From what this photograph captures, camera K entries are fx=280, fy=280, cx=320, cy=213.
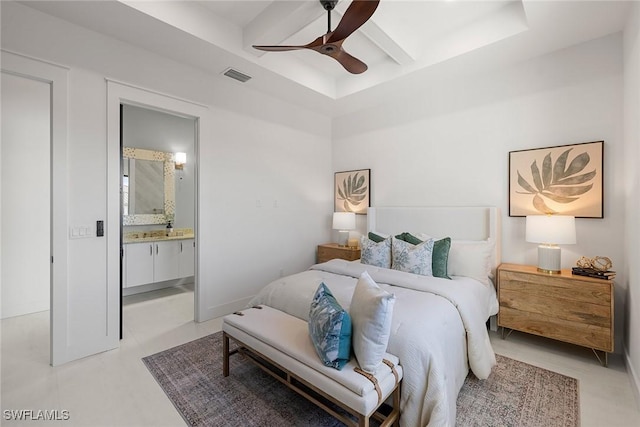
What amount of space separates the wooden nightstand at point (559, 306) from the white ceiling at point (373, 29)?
2.20m

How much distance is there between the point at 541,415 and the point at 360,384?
1360 millimetres

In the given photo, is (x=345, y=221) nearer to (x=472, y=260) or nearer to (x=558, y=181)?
(x=472, y=260)

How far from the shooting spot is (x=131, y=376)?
2.23 meters

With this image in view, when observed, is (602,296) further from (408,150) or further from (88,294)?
(88,294)

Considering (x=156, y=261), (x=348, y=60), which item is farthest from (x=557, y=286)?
(x=156, y=261)

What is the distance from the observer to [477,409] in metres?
1.87

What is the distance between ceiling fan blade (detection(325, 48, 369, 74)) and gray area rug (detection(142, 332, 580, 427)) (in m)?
2.68

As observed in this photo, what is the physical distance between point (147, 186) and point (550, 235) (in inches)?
208

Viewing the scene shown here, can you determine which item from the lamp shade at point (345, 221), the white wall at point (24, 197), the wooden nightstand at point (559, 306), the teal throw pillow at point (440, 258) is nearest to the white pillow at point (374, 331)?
the teal throw pillow at point (440, 258)

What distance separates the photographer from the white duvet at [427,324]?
5.29 feet

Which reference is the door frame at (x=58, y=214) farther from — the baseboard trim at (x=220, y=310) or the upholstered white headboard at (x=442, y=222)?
the upholstered white headboard at (x=442, y=222)

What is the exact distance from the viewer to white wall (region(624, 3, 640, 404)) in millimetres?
2008

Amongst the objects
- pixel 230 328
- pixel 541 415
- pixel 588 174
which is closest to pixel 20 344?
pixel 230 328

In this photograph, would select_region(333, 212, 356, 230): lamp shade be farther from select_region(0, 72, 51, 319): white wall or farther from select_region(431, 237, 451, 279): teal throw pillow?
select_region(0, 72, 51, 319): white wall
